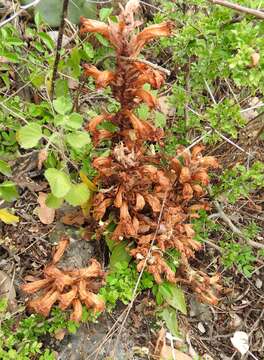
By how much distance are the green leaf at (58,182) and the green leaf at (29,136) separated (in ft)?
0.40

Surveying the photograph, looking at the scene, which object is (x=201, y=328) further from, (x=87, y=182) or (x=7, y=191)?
(x=7, y=191)

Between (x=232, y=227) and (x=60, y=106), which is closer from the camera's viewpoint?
(x=60, y=106)

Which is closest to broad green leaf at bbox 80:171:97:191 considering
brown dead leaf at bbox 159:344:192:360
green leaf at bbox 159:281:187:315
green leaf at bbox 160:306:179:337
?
green leaf at bbox 159:281:187:315

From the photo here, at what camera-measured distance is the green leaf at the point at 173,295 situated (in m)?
2.20

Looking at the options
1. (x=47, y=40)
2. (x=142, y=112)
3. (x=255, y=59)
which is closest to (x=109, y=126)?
(x=142, y=112)

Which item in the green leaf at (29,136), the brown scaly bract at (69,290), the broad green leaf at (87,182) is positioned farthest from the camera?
the broad green leaf at (87,182)

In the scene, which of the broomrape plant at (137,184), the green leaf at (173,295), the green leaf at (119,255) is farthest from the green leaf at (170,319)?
the green leaf at (119,255)

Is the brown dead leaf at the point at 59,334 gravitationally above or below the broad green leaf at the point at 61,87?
below

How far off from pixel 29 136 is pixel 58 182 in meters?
0.19

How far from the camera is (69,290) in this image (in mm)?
1980

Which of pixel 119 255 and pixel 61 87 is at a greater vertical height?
pixel 61 87

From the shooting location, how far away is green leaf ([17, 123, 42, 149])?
69.9 inches

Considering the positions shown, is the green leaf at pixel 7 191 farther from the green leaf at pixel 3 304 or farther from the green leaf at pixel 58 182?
the green leaf at pixel 3 304

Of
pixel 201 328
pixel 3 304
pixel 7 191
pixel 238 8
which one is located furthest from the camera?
pixel 201 328
